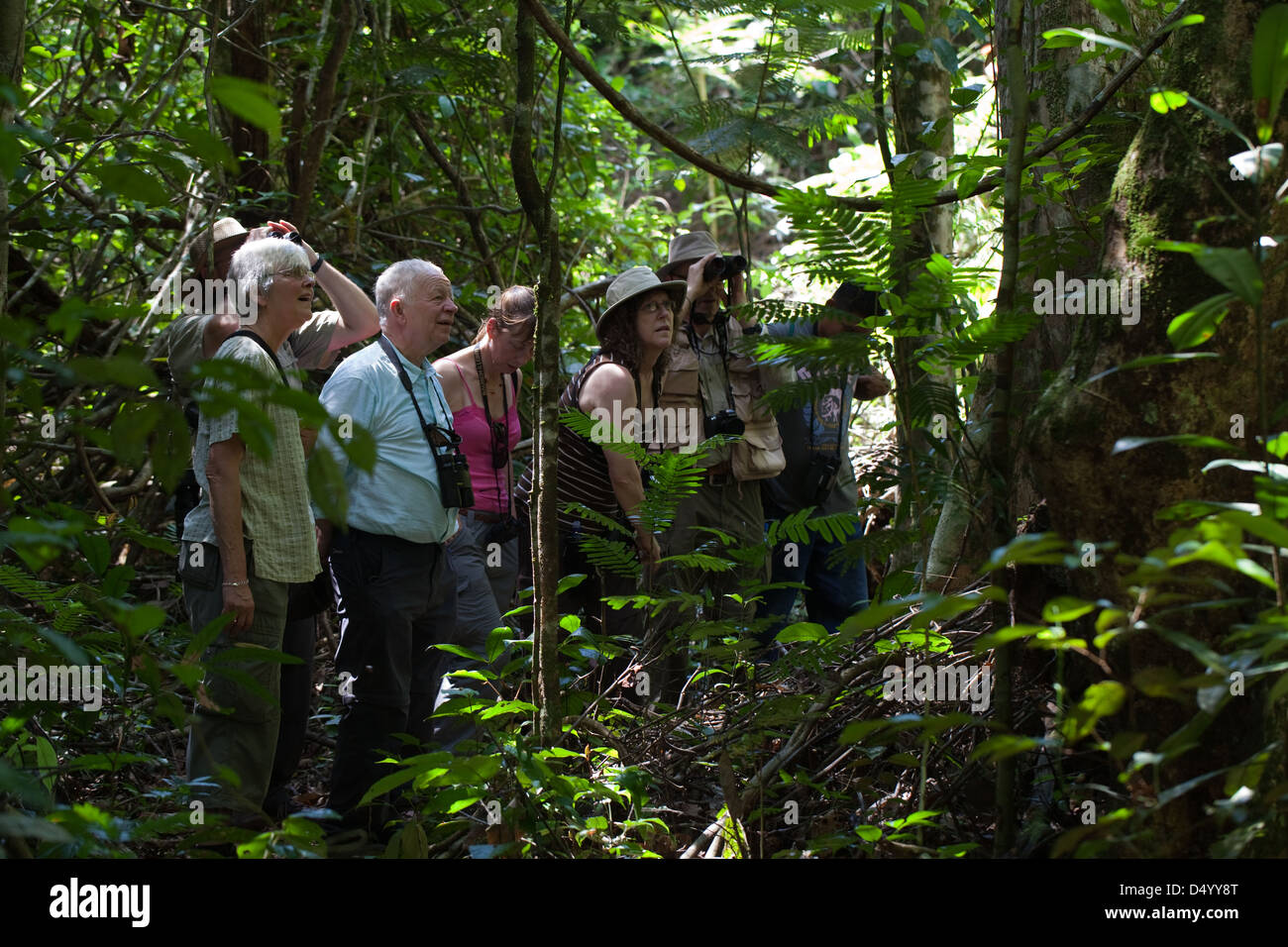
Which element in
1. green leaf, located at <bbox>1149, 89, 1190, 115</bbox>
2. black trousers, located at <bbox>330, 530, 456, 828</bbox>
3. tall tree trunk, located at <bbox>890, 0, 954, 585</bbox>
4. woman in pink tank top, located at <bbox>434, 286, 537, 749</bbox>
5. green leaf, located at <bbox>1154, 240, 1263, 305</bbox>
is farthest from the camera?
woman in pink tank top, located at <bbox>434, 286, 537, 749</bbox>

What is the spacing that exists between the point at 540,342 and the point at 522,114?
2.08 feet

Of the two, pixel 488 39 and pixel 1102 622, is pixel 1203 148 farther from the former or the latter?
pixel 488 39

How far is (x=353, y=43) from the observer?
250 inches

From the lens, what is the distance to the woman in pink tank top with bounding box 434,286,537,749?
4.88m

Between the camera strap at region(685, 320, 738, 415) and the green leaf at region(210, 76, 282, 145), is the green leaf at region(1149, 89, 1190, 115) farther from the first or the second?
the camera strap at region(685, 320, 738, 415)

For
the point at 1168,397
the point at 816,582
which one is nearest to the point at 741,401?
the point at 816,582

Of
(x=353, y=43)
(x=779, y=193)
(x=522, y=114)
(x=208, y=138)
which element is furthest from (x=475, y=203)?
(x=208, y=138)

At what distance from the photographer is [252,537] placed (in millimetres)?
3707

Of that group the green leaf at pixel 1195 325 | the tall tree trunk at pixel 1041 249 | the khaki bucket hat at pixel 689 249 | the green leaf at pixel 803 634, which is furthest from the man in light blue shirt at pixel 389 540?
the green leaf at pixel 1195 325

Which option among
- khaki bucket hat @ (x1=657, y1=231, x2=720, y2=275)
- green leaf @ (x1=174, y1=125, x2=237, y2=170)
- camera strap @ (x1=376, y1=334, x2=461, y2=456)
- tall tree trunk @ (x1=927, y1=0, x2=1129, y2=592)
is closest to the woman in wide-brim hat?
khaki bucket hat @ (x1=657, y1=231, x2=720, y2=275)

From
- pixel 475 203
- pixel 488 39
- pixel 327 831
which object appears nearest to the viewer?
pixel 327 831

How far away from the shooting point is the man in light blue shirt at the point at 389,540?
13.3ft

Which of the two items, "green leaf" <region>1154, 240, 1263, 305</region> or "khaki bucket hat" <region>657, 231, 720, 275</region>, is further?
"khaki bucket hat" <region>657, 231, 720, 275</region>

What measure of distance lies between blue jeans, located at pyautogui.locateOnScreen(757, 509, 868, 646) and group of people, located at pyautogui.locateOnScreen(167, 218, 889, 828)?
1 cm
